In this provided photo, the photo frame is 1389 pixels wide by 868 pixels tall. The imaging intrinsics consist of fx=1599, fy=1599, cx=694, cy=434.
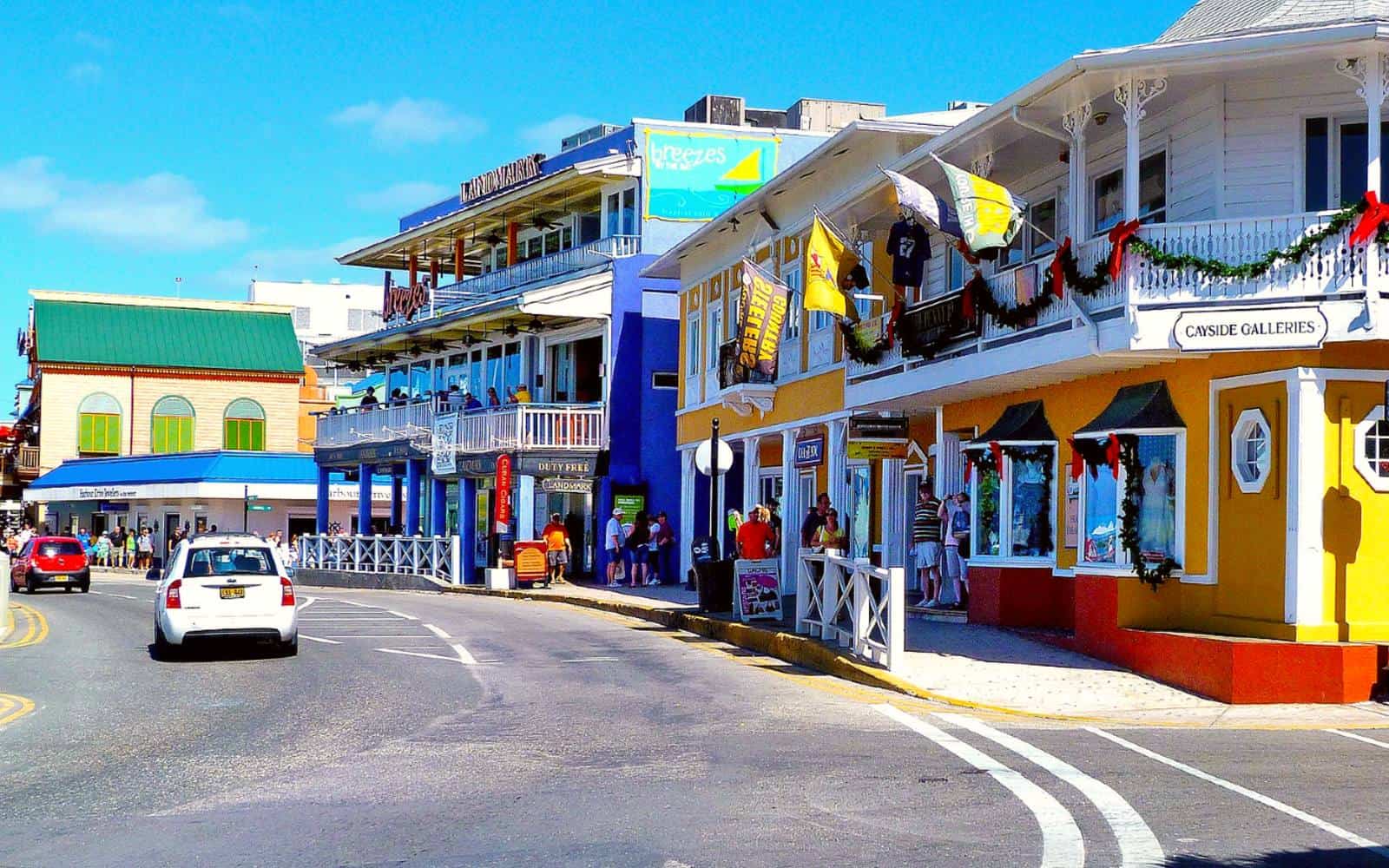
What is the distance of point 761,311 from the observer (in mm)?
28000

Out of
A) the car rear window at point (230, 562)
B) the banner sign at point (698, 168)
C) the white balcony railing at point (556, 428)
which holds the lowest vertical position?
the car rear window at point (230, 562)

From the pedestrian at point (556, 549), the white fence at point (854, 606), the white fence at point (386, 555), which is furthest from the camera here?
the white fence at point (386, 555)

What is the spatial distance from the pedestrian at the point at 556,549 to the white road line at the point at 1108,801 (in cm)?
2415

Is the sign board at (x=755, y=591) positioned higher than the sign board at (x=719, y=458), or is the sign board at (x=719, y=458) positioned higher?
the sign board at (x=719, y=458)

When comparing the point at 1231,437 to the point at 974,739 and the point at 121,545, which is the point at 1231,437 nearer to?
the point at 974,739

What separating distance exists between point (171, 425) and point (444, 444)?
3005 centimetres

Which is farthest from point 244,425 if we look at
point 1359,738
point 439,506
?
point 1359,738

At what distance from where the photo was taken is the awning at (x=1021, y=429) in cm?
2017

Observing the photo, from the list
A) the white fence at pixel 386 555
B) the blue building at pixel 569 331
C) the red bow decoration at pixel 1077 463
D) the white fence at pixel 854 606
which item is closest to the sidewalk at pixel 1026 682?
the white fence at pixel 854 606

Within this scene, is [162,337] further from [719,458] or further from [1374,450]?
[1374,450]

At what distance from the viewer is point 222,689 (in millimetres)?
16281

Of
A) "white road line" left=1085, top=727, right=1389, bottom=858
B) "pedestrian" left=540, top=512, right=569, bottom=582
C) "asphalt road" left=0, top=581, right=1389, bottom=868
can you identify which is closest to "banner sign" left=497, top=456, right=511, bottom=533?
"pedestrian" left=540, top=512, right=569, bottom=582

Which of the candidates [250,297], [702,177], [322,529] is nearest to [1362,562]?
[702,177]

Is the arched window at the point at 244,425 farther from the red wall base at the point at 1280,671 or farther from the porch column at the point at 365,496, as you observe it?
the red wall base at the point at 1280,671
